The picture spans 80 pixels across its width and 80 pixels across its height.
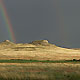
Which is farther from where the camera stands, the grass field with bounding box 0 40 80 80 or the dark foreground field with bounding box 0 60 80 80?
the grass field with bounding box 0 40 80 80

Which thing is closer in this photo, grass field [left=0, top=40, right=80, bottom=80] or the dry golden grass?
the dry golden grass

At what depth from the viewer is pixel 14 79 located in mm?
15523

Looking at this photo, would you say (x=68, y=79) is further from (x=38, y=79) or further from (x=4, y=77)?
(x=4, y=77)

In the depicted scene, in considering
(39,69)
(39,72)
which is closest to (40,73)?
(39,72)

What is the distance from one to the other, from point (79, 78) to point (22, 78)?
4455 millimetres

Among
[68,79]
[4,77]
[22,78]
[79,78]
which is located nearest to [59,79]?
[68,79]

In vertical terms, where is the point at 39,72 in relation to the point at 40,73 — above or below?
below

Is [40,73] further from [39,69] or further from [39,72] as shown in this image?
[39,69]

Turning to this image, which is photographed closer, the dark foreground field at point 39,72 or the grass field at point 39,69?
the dark foreground field at point 39,72

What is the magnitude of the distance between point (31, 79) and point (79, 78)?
3778 millimetres

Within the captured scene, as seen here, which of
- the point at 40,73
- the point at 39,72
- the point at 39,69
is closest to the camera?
the point at 40,73

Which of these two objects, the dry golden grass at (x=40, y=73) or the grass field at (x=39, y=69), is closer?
the dry golden grass at (x=40, y=73)

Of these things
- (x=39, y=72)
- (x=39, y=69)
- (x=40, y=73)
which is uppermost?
(x=40, y=73)

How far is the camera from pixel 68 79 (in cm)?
1559
